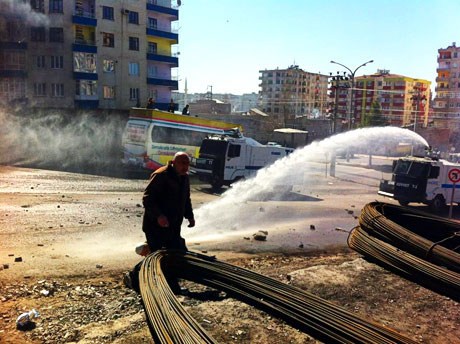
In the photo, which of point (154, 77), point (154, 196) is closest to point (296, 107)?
point (154, 77)

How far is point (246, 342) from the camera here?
473 cm

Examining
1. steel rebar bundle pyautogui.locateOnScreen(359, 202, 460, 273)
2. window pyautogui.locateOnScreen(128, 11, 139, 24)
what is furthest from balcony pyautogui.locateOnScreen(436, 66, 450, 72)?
steel rebar bundle pyautogui.locateOnScreen(359, 202, 460, 273)

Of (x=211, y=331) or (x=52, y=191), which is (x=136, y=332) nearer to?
(x=211, y=331)

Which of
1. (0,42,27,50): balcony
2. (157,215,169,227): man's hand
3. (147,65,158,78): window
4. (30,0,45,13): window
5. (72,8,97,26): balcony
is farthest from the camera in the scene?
(147,65,158,78): window

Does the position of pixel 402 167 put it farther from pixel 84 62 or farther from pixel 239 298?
pixel 84 62

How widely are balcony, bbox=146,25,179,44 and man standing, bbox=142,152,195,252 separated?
4583 cm

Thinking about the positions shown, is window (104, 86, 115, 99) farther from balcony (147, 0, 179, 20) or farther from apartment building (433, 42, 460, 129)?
apartment building (433, 42, 460, 129)

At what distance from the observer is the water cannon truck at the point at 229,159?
1947 cm

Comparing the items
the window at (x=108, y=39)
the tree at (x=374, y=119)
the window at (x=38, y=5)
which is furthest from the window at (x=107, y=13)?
the tree at (x=374, y=119)

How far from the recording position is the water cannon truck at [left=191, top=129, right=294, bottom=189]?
1947 cm

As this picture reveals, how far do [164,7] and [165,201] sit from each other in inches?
1918

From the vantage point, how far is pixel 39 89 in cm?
4166

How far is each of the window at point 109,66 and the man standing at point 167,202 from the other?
4180 cm

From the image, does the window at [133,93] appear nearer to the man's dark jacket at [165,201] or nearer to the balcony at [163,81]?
the balcony at [163,81]
